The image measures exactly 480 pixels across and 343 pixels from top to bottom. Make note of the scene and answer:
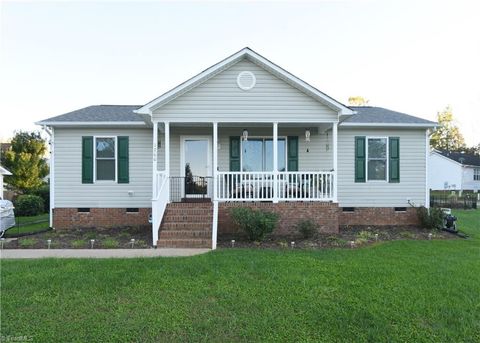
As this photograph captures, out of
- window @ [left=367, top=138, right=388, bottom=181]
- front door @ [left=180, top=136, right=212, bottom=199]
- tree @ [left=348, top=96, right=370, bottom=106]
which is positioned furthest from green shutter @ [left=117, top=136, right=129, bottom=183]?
tree @ [left=348, top=96, right=370, bottom=106]

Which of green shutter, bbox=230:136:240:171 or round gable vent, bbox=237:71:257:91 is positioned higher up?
round gable vent, bbox=237:71:257:91

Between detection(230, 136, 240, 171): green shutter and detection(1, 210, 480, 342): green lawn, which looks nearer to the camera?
detection(1, 210, 480, 342): green lawn

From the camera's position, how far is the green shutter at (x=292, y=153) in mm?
10562

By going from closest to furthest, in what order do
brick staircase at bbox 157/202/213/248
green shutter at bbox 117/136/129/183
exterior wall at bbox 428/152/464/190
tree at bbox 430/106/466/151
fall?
A: brick staircase at bbox 157/202/213/248 < green shutter at bbox 117/136/129/183 < exterior wall at bbox 428/152/464/190 < tree at bbox 430/106/466/151

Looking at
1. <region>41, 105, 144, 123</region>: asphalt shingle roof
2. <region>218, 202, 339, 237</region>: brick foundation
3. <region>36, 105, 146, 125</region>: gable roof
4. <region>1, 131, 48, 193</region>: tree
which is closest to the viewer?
<region>218, 202, 339, 237</region>: brick foundation

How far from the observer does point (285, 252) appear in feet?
21.9

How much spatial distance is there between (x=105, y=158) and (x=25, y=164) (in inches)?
507

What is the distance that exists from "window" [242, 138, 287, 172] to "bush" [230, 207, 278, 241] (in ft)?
10.2

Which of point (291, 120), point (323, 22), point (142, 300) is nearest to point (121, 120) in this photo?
point (291, 120)

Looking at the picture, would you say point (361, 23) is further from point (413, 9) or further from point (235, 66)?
point (235, 66)

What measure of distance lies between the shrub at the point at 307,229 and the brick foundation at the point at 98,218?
5313 millimetres

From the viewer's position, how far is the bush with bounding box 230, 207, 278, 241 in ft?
24.9

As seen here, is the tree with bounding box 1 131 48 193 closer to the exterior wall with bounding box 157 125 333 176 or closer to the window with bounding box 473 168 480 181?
the exterior wall with bounding box 157 125 333 176

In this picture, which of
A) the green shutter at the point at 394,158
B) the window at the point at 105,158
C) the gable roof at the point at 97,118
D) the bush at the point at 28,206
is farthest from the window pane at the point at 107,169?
Result: the green shutter at the point at 394,158
